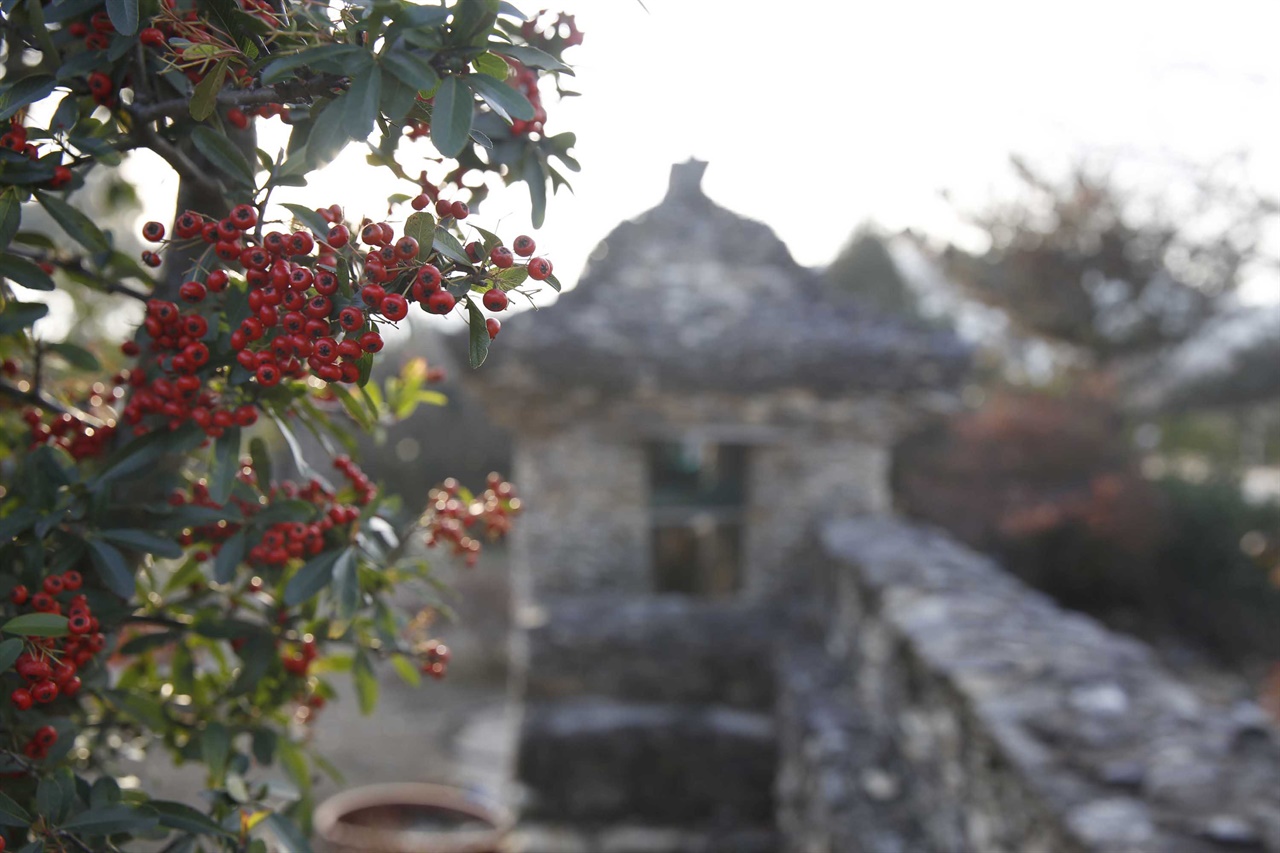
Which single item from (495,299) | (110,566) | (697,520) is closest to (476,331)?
(495,299)

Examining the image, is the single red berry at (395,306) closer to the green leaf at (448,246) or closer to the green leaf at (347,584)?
the green leaf at (448,246)

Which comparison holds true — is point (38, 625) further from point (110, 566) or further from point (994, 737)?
point (994, 737)

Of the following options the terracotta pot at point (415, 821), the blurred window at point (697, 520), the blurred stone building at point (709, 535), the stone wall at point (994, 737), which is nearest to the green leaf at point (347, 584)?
the stone wall at point (994, 737)

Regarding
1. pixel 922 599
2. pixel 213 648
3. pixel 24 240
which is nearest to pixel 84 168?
pixel 24 240

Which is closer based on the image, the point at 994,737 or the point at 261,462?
the point at 261,462

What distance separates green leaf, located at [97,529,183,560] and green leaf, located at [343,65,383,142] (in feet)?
2.05

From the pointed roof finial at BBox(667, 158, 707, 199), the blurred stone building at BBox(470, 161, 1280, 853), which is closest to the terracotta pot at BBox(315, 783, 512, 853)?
the blurred stone building at BBox(470, 161, 1280, 853)

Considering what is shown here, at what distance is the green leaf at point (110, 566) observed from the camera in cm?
118

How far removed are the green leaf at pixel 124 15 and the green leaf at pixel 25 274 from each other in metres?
0.36

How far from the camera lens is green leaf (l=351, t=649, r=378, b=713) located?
154 centimetres

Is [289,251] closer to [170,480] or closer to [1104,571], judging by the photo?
[170,480]

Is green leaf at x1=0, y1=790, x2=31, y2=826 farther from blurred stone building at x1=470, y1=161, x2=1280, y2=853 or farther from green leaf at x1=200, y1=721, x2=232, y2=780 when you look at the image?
blurred stone building at x1=470, y1=161, x2=1280, y2=853

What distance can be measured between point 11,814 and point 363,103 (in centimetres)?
82

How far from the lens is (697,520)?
670cm
